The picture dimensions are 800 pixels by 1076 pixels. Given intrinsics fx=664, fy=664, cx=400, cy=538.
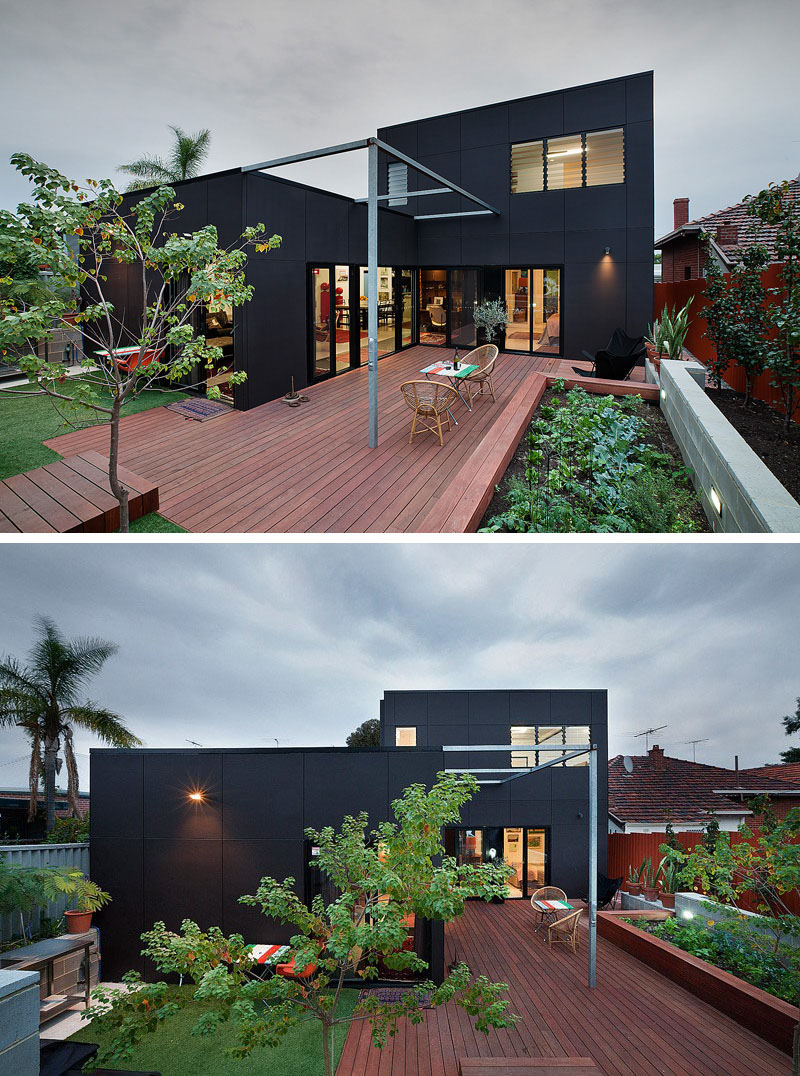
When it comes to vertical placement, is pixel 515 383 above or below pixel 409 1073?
above

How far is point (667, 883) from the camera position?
10.1 m

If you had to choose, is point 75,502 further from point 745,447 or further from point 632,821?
point 632,821

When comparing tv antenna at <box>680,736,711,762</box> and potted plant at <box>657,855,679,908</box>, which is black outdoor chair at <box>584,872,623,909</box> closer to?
potted plant at <box>657,855,679,908</box>

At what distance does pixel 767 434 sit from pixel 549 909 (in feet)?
20.8

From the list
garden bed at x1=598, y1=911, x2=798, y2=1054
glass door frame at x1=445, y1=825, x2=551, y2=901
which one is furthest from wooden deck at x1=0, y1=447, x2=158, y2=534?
glass door frame at x1=445, y1=825, x2=551, y2=901

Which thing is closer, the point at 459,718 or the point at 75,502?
the point at 75,502

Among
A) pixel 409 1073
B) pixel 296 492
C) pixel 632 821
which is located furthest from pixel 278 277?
pixel 632 821

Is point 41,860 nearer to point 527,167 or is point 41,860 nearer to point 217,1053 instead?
point 217,1053

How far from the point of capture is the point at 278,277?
9828 millimetres

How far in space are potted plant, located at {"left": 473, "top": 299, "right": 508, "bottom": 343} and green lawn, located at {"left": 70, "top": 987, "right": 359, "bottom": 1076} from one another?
11775 mm

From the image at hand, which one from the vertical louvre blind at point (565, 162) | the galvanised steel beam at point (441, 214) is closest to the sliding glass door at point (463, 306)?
the galvanised steel beam at point (441, 214)

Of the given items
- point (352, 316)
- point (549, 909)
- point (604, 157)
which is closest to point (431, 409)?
point (352, 316)

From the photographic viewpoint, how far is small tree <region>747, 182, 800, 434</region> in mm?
6043

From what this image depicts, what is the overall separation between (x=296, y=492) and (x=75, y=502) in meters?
1.82
